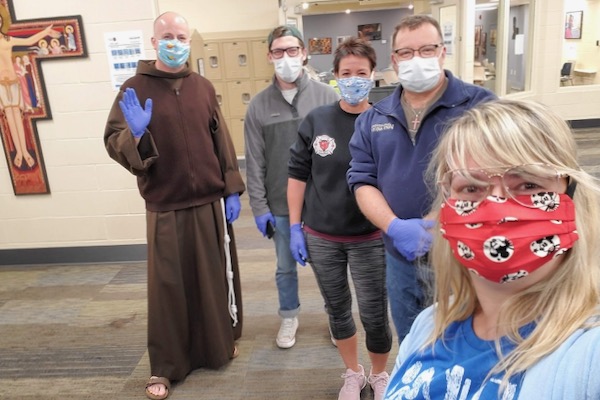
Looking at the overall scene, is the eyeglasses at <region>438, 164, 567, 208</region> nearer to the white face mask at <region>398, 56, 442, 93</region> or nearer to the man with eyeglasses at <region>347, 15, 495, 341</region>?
the man with eyeglasses at <region>347, 15, 495, 341</region>

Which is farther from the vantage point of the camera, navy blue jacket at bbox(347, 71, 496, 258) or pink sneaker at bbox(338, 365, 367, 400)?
pink sneaker at bbox(338, 365, 367, 400)

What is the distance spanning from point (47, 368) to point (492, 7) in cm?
648

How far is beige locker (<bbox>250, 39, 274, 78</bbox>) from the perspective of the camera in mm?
5973

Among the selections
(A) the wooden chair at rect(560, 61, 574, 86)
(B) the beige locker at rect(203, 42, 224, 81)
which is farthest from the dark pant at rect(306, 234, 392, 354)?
(A) the wooden chair at rect(560, 61, 574, 86)

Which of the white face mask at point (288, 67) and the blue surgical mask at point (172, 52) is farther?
the white face mask at point (288, 67)

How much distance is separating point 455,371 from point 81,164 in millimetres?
3274

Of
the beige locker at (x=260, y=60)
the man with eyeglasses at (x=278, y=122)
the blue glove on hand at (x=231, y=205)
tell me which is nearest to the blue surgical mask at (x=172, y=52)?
the man with eyeglasses at (x=278, y=122)

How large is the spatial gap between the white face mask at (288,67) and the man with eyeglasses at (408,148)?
646mm

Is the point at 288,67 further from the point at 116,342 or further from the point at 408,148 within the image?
the point at 116,342

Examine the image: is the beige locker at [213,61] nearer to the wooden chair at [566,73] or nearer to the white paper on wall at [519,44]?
the white paper on wall at [519,44]

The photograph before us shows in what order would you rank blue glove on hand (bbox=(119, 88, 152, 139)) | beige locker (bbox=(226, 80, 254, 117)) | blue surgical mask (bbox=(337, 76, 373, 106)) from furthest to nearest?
beige locker (bbox=(226, 80, 254, 117))
blue glove on hand (bbox=(119, 88, 152, 139))
blue surgical mask (bbox=(337, 76, 373, 106))

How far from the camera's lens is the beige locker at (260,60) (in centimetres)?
597

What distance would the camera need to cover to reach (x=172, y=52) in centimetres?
196

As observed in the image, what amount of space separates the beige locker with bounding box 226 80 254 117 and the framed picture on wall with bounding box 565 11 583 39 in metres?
4.58
